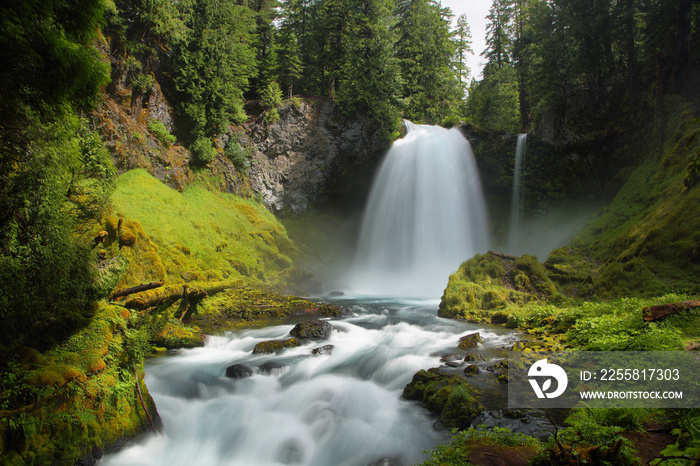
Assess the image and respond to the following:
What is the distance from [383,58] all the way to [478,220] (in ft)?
45.6

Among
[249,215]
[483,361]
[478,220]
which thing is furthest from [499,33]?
[483,361]

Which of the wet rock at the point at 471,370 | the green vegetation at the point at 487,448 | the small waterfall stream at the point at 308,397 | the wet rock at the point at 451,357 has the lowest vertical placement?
the small waterfall stream at the point at 308,397

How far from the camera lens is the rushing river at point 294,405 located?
17.7 feet

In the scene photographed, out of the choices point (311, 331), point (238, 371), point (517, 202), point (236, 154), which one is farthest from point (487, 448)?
point (517, 202)

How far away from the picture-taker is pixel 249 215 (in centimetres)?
2195

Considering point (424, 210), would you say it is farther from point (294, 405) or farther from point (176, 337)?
point (294, 405)

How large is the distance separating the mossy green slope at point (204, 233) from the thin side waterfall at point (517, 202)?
1611cm

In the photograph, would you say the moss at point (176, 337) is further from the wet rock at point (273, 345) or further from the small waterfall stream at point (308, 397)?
the wet rock at point (273, 345)

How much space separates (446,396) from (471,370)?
120 centimetres

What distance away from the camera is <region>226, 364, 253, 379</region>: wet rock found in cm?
744

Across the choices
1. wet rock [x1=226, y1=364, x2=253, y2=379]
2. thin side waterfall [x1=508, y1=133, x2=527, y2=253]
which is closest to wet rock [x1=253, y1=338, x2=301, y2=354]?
wet rock [x1=226, y1=364, x2=253, y2=379]

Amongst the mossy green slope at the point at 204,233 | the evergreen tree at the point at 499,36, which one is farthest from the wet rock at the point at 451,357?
the evergreen tree at the point at 499,36

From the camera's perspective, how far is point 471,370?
269 inches

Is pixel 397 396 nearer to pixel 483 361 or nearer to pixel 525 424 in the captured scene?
pixel 483 361
